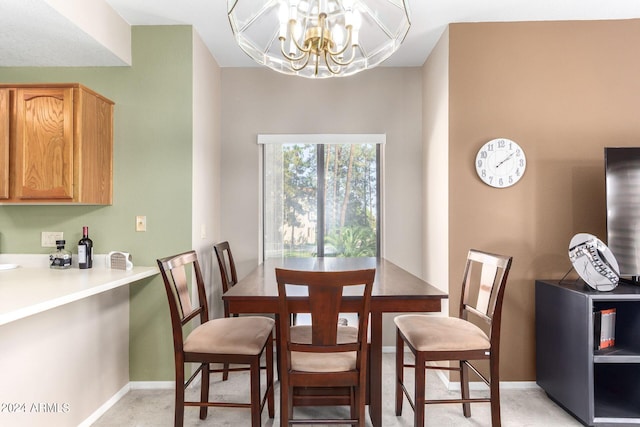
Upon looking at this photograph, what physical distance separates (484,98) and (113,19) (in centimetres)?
266

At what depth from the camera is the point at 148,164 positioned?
2.75m

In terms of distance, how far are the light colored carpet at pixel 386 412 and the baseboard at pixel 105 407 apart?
0.03 meters

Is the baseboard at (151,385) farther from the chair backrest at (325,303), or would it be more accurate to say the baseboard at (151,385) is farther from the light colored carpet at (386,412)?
the chair backrest at (325,303)

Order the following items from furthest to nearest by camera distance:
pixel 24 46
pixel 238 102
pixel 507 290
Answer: pixel 238 102 < pixel 507 290 < pixel 24 46

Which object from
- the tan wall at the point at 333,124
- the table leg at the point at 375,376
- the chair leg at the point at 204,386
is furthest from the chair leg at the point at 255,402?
the tan wall at the point at 333,124

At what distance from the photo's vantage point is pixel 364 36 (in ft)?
6.24

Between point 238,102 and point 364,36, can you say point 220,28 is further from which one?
point 364,36

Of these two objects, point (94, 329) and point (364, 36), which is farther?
point (94, 329)

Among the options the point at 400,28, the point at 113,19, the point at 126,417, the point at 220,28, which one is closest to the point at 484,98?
the point at 400,28

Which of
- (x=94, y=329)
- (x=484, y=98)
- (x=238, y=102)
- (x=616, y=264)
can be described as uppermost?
(x=238, y=102)

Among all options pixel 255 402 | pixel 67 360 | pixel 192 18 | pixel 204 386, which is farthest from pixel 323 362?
pixel 192 18

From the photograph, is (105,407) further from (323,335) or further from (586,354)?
(586,354)

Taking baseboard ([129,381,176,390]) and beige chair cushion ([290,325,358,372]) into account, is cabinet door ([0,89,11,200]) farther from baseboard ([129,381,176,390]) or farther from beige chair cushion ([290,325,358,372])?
beige chair cushion ([290,325,358,372])

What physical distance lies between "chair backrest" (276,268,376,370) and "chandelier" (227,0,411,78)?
104cm
